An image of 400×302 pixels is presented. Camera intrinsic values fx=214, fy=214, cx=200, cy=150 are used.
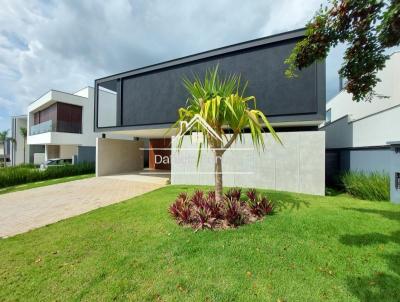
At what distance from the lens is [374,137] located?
25.8 feet

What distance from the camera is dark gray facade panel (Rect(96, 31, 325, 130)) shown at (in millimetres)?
8180

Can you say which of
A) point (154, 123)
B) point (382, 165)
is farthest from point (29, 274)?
point (382, 165)

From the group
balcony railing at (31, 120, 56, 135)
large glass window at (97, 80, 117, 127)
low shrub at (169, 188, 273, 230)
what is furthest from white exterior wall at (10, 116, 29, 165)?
low shrub at (169, 188, 273, 230)

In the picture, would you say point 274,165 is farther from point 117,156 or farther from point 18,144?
point 18,144

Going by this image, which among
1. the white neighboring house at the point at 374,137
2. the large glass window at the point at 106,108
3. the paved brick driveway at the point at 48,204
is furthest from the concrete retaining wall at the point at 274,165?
the large glass window at the point at 106,108

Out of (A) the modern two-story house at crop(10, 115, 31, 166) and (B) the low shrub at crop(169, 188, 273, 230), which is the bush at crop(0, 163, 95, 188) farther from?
(A) the modern two-story house at crop(10, 115, 31, 166)

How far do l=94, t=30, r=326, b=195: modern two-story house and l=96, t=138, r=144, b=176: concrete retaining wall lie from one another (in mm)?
3148

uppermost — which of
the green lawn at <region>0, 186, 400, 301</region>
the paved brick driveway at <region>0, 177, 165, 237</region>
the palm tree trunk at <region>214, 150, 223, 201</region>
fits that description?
the palm tree trunk at <region>214, 150, 223, 201</region>

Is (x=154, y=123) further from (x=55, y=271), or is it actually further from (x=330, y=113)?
(x=330, y=113)

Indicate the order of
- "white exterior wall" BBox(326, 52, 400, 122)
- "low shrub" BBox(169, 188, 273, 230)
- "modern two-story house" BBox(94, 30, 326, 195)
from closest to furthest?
"low shrub" BBox(169, 188, 273, 230), "modern two-story house" BBox(94, 30, 326, 195), "white exterior wall" BBox(326, 52, 400, 122)

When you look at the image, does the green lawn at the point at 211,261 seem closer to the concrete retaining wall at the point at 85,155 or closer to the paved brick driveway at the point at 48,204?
the paved brick driveway at the point at 48,204

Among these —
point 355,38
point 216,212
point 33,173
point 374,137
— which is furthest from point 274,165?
point 33,173

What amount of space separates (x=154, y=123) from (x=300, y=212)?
828 cm

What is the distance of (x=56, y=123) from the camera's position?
2106 cm
